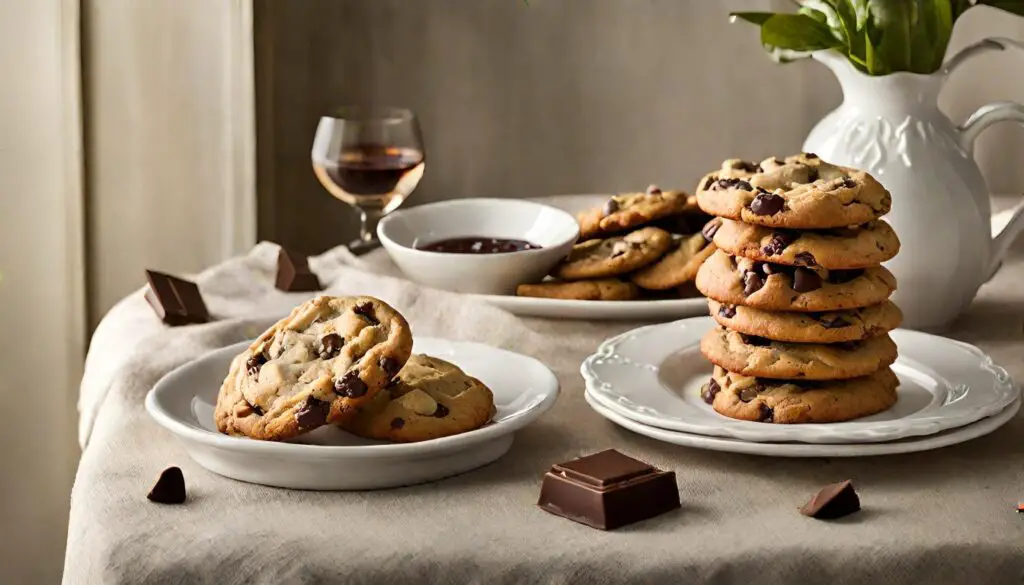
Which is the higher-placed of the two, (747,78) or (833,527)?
(747,78)

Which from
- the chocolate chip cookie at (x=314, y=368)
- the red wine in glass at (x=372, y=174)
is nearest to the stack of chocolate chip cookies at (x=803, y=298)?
the chocolate chip cookie at (x=314, y=368)

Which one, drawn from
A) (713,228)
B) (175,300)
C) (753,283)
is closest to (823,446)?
(753,283)

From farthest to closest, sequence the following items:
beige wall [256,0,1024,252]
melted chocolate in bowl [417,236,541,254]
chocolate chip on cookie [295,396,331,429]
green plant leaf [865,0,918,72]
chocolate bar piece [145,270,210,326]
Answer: beige wall [256,0,1024,252] → melted chocolate in bowl [417,236,541,254] → chocolate bar piece [145,270,210,326] → green plant leaf [865,0,918,72] → chocolate chip on cookie [295,396,331,429]

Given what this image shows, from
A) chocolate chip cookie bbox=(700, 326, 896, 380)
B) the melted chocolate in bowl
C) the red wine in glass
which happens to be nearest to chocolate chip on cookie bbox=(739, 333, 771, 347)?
chocolate chip cookie bbox=(700, 326, 896, 380)

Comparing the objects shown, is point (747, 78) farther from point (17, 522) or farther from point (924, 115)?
point (17, 522)

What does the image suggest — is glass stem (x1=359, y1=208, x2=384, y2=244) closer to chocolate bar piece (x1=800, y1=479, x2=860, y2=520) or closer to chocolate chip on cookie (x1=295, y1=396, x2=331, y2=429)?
chocolate chip on cookie (x1=295, y1=396, x2=331, y2=429)

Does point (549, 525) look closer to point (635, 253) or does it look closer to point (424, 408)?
point (424, 408)

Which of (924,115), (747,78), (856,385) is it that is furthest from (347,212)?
(856,385)
